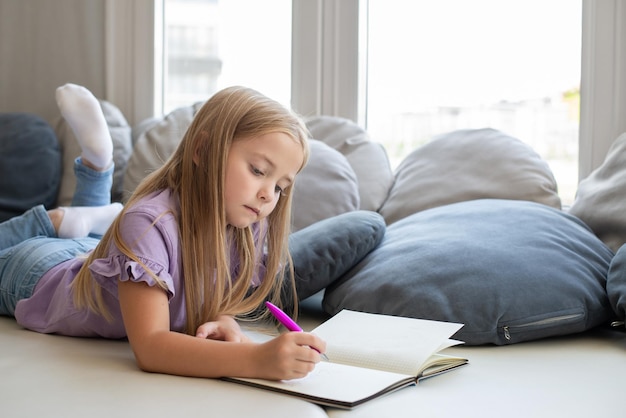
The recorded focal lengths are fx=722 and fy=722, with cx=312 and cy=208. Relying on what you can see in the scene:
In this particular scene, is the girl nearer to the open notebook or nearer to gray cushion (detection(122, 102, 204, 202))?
the open notebook

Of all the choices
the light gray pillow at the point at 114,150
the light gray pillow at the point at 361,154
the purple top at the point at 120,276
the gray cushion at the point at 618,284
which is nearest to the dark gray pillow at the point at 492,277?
the gray cushion at the point at 618,284

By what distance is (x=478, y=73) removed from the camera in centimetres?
229

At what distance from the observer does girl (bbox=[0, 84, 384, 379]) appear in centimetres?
104

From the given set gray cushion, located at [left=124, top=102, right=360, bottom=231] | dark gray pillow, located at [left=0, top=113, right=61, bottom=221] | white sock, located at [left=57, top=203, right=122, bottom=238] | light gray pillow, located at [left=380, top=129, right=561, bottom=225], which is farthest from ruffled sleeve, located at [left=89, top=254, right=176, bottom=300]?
dark gray pillow, located at [left=0, top=113, right=61, bottom=221]

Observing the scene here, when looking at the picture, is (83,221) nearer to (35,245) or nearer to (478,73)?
(35,245)

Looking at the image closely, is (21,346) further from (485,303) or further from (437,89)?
(437,89)

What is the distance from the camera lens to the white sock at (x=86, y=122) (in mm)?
1741

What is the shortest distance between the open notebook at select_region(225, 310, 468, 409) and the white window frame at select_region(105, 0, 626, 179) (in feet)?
3.73

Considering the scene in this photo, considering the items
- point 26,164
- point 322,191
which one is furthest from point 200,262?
point 26,164

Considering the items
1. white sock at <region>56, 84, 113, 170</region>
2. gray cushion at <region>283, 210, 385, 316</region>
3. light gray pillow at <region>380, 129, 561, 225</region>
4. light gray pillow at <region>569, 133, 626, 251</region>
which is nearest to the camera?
gray cushion at <region>283, 210, 385, 316</region>

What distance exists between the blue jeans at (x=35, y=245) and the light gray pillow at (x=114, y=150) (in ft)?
1.73

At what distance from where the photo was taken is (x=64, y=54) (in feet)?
8.94

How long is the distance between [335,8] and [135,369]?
5.56ft

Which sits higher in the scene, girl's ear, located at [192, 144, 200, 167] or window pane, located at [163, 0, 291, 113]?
window pane, located at [163, 0, 291, 113]
